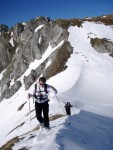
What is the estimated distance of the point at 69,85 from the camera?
57906 mm

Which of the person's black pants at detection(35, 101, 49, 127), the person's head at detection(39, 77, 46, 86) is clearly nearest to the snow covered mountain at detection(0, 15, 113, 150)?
the person's black pants at detection(35, 101, 49, 127)

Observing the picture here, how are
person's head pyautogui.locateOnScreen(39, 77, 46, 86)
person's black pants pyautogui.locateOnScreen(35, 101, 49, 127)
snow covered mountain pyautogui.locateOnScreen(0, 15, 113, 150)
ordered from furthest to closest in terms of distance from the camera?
1. person's black pants pyautogui.locateOnScreen(35, 101, 49, 127)
2. person's head pyautogui.locateOnScreen(39, 77, 46, 86)
3. snow covered mountain pyautogui.locateOnScreen(0, 15, 113, 150)

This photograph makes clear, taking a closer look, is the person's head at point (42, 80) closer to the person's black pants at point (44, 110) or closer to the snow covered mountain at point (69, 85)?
the person's black pants at point (44, 110)

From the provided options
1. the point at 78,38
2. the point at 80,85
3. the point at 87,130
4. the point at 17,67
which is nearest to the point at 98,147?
the point at 87,130

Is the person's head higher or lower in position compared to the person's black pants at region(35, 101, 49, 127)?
higher

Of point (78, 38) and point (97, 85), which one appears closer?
point (97, 85)

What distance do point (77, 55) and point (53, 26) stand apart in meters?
28.3

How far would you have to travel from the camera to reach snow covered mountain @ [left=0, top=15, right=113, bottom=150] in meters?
15.9

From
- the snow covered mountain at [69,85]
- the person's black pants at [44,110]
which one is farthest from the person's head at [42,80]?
the snow covered mountain at [69,85]

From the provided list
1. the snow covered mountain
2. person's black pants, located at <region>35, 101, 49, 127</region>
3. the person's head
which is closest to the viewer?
the snow covered mountain

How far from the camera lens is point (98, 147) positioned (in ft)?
48.3

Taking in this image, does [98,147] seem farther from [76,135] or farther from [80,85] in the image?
[80,85]

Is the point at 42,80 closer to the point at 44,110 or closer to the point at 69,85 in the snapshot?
the point at 44,110

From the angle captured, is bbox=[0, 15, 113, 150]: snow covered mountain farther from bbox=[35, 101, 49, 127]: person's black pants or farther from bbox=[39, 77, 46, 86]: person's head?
bbox=[39, 77, 46, 86]: person's head
